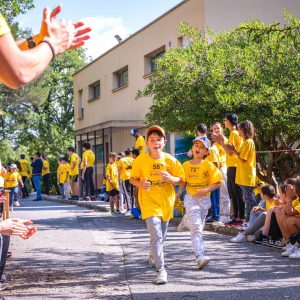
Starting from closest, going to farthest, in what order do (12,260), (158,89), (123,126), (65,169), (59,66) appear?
(12,260)
(158,89)
(65,169)
(123,126)
(59,66)

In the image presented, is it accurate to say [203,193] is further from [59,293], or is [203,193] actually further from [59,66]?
[59,66]

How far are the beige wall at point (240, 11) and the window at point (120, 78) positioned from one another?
7.81 metres

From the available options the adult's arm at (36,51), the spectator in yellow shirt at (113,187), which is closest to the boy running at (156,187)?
the adult's arm at (36,51)

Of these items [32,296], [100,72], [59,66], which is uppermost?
[59,66]

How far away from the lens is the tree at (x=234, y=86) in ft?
42.4

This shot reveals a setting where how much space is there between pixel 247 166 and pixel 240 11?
12086 millimetres

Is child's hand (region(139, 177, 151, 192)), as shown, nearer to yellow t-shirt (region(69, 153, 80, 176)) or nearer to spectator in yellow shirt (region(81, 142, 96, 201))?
spectator in yellow shirt (region(81, 142, 96, 201))

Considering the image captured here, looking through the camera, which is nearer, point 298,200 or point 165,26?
point 298,200

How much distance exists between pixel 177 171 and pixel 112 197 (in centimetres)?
909

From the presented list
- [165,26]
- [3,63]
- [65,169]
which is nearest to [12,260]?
[3,63]

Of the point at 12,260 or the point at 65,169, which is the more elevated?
the point at 65,169

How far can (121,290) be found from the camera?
20.0 ft

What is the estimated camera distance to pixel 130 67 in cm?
2639

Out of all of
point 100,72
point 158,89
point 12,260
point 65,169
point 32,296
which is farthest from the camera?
point 100,72
